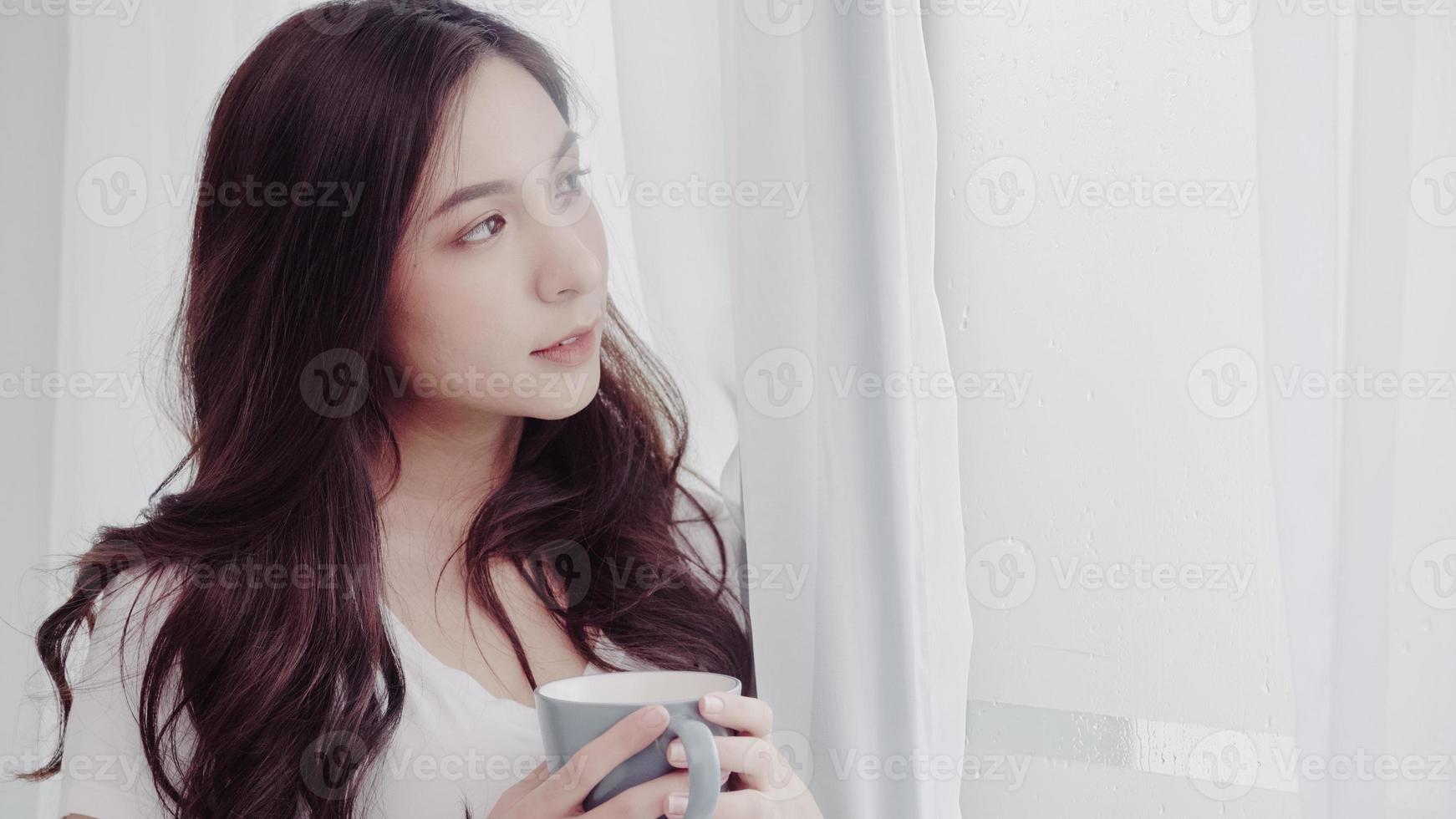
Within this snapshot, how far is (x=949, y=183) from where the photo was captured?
2.43ft

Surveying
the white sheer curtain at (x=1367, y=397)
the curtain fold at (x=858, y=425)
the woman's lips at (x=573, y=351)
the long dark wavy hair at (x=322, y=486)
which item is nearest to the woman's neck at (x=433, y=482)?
the long dark wavy hair at (x=322, y=486)

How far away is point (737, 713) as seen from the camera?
0.56m

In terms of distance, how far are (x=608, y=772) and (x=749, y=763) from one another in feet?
0.27

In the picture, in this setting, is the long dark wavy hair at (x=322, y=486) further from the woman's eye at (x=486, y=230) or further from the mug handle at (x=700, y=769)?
the mug handle at (x=700, y=769)

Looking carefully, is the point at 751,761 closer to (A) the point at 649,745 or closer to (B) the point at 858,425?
(A) the point at 649,745

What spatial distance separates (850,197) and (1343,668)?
37 cm

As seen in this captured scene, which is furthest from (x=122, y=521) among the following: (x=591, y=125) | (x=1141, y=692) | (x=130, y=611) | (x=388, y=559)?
(x=1141, y=692)

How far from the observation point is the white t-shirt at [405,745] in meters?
0.74

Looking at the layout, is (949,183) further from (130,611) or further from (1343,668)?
(130,611)

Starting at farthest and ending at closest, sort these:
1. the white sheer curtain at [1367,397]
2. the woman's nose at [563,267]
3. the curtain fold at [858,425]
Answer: the woman's nose at [563,267]
the curtain fold at [858,425]
the white sheer curtain at [1367,397]

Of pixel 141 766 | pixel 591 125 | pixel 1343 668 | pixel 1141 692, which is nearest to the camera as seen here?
pixel 1343 668

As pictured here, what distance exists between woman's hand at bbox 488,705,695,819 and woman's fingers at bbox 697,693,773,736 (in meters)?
0.03

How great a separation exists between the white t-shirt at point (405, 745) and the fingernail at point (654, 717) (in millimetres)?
262

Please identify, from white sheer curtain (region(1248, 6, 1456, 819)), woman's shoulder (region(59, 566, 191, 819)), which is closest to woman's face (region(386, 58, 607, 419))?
woman's shoulder (region(59, 566, 191, 819))
